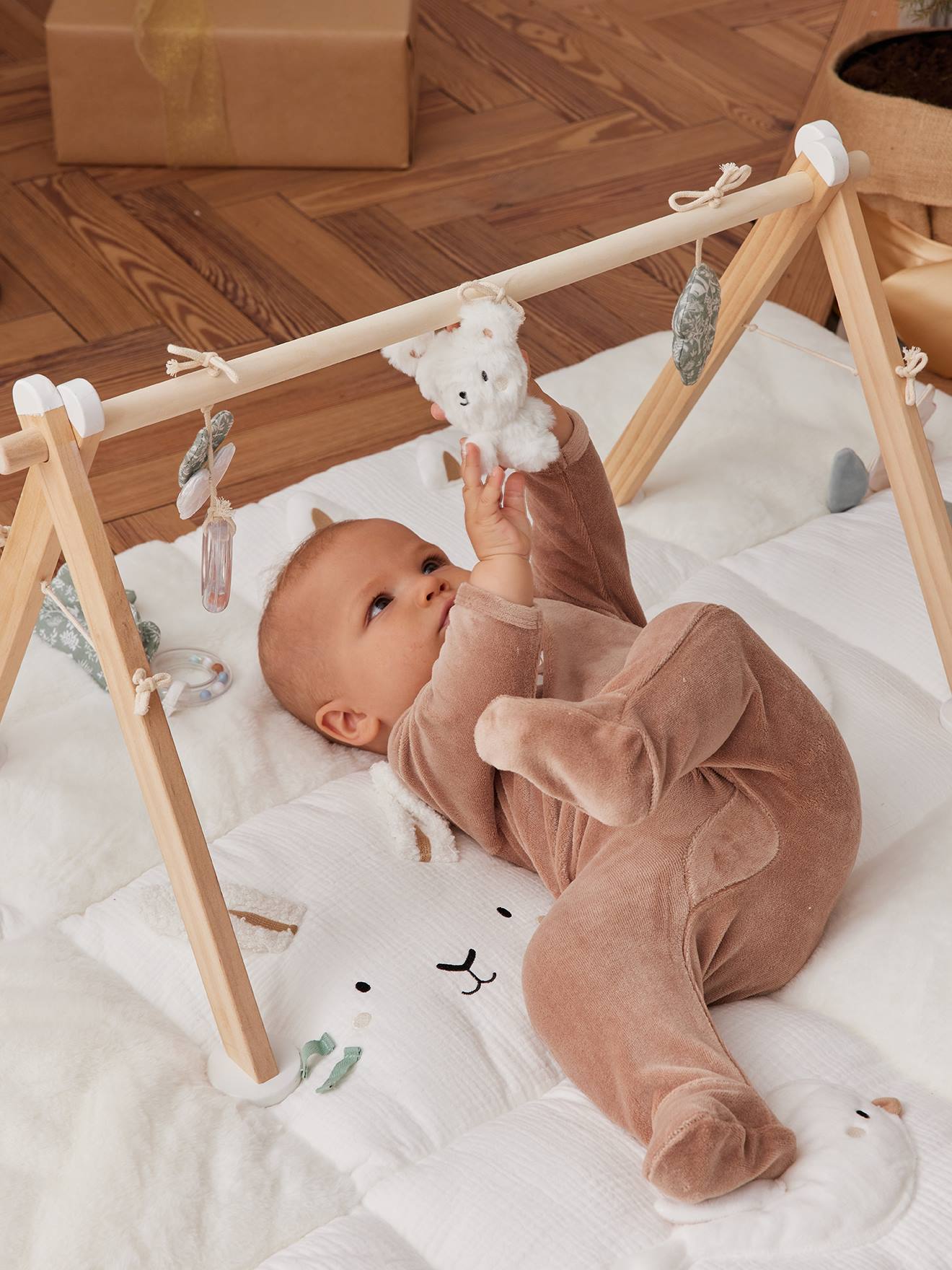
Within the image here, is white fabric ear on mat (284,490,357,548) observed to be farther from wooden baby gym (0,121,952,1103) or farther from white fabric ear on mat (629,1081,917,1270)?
white fabric ear on mat (629,1081,917,1270)

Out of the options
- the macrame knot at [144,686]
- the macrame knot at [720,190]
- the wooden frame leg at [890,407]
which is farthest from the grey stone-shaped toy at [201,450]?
the wooden frame leg at [890,407]

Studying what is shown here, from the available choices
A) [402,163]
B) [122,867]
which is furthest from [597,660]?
[402,163]

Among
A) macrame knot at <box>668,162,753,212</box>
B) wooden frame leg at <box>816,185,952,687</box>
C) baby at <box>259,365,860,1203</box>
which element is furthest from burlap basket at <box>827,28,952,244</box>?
baby at <box>259,365,860,1203</box>

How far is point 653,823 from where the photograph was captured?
3.11 feet

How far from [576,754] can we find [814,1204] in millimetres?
293

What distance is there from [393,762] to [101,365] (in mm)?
1040

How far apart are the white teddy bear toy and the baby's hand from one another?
2cm

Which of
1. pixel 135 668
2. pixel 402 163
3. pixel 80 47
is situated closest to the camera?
pixel 135 668

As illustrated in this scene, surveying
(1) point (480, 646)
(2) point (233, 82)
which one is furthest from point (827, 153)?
(2) point (233, 82)

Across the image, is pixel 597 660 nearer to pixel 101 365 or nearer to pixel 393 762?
pixel 393 762

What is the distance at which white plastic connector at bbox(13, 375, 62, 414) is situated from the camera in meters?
0.76

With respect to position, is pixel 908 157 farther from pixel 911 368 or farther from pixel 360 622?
pixel 360 622

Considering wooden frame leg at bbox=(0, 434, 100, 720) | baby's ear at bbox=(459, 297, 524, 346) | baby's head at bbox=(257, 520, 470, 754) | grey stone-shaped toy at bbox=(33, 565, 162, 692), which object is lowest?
grey stone-shaped toy at bbox=(33, 565, 162, 692)

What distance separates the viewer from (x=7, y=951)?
3.27 ft
